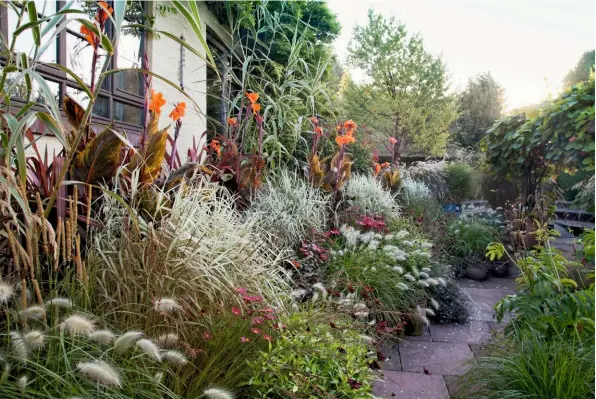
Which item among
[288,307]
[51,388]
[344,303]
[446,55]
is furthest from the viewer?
[446,55]

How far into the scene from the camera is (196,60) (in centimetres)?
506

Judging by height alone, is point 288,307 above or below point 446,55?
below

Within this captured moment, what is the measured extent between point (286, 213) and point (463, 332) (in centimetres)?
144

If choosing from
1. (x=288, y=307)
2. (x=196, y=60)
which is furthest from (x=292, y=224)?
(x=196, y=60)

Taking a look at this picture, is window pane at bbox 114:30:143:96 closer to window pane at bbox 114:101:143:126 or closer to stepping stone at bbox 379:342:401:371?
window pane at bbox 114:101:143:126

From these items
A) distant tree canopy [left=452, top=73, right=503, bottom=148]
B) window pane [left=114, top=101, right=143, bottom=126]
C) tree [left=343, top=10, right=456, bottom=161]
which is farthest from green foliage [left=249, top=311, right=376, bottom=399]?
distant tree canopy [left=452, top=73, right=503, bottom=148]

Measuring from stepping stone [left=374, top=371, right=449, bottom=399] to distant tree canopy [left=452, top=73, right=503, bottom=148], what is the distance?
1328 centimetres

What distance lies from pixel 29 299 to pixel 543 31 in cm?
244

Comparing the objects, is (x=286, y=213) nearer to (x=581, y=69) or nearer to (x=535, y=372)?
(x=535, y=372)

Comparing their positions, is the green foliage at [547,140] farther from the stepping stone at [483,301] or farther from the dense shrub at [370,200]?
the dense shrub at [370,200]

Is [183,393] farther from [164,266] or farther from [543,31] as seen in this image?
[543,31]

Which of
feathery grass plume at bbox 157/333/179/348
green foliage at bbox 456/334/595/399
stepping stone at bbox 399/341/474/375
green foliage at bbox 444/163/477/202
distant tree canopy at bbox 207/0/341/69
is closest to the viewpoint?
feathery grass plume at bbox 157/333/179/348

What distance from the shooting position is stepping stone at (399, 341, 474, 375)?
2299 mm

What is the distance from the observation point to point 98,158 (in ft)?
5.89
